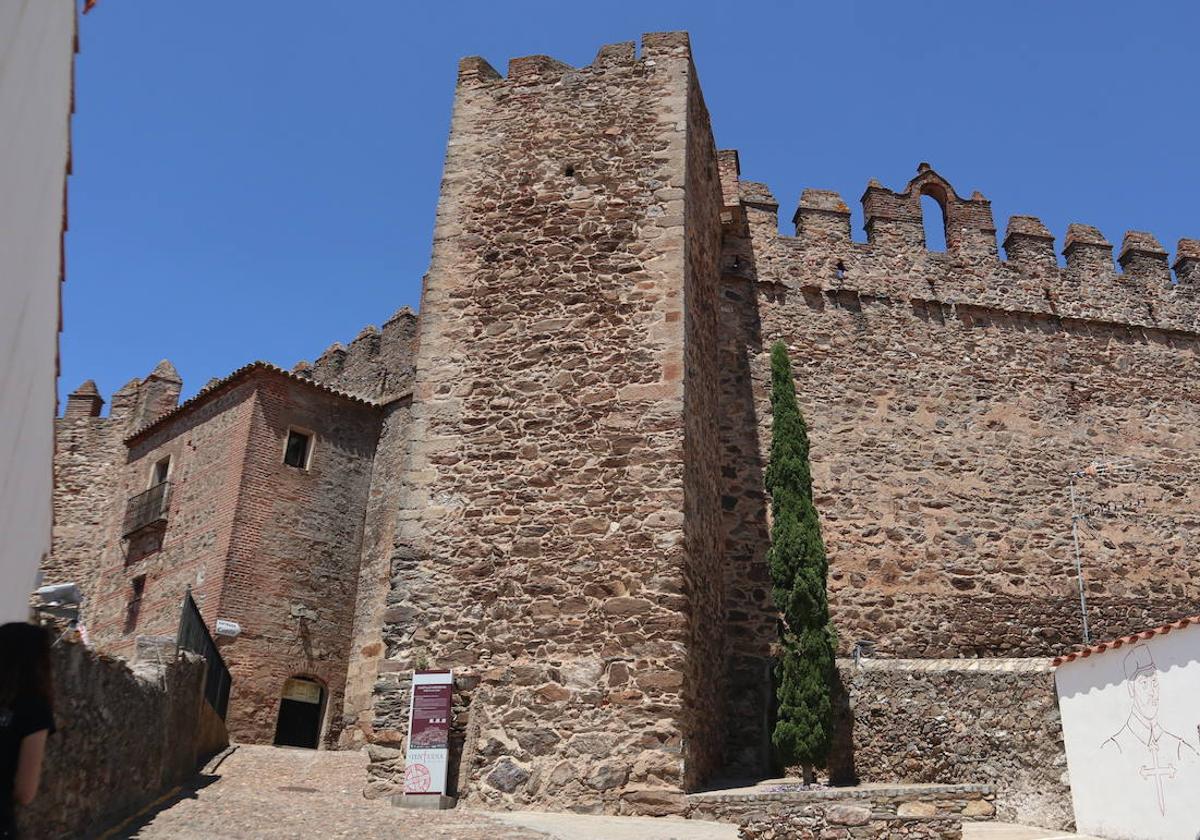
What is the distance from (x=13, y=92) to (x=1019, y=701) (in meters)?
9.97

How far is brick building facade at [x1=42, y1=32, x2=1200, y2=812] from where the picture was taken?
9586 millimetres

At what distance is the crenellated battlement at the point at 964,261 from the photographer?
15438 millimetres

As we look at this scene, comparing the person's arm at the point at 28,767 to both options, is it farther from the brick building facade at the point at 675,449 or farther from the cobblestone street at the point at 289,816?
the brick building facade at the point at 675,449

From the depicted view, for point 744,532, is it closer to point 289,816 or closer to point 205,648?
point 289,816

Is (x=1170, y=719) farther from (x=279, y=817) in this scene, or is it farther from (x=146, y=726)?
(x=146, y=726)

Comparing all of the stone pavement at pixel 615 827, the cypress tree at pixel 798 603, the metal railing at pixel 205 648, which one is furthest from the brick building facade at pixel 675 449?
the metal railing at pixel 205 648

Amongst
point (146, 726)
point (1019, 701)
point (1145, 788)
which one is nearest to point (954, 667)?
point (1019, 701)

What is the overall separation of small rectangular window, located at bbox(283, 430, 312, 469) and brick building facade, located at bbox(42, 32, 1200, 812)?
47cm

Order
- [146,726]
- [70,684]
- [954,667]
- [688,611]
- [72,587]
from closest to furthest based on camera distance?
[70,684], [72,587], [146,726], [688,611], [954,667]

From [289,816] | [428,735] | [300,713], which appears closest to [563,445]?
[428,735]

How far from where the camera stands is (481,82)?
12.6 metres

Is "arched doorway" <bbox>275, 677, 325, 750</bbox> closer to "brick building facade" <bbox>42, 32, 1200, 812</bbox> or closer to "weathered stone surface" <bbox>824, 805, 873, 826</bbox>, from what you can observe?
"brick building facade" <bbox>42, 32, 1200, 812</bbox>

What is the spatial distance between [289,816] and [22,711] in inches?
214

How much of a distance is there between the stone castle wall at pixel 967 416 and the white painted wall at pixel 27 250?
27.3 feet
